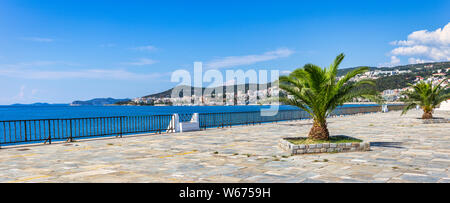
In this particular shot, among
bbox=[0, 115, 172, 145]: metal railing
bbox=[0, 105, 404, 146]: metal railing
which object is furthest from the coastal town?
bbox=[0, 115, 172, 145]: metal railing

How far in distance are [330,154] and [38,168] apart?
7178 mm

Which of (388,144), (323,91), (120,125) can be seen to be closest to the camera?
(323,91)

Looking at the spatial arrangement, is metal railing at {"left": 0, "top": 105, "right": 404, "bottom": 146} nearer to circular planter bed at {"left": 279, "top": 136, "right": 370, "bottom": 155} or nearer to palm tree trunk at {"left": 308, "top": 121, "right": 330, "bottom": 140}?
circular planter bed at {"left": 279, "top": 136, "right": 370, "bottom": 155}

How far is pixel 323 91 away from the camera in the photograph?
9883 mm

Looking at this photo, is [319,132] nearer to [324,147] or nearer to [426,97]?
[324,147]

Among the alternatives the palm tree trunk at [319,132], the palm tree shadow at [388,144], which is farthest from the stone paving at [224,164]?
the palm tree trunk at [319,132]

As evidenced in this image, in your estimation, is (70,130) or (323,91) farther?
(70,130)

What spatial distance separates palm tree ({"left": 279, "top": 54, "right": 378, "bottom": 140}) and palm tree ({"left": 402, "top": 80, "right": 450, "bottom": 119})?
11862 mm

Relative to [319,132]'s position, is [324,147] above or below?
below

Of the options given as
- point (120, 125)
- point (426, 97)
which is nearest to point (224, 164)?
point (120, 125)

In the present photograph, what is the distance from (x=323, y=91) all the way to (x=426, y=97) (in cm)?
1378
